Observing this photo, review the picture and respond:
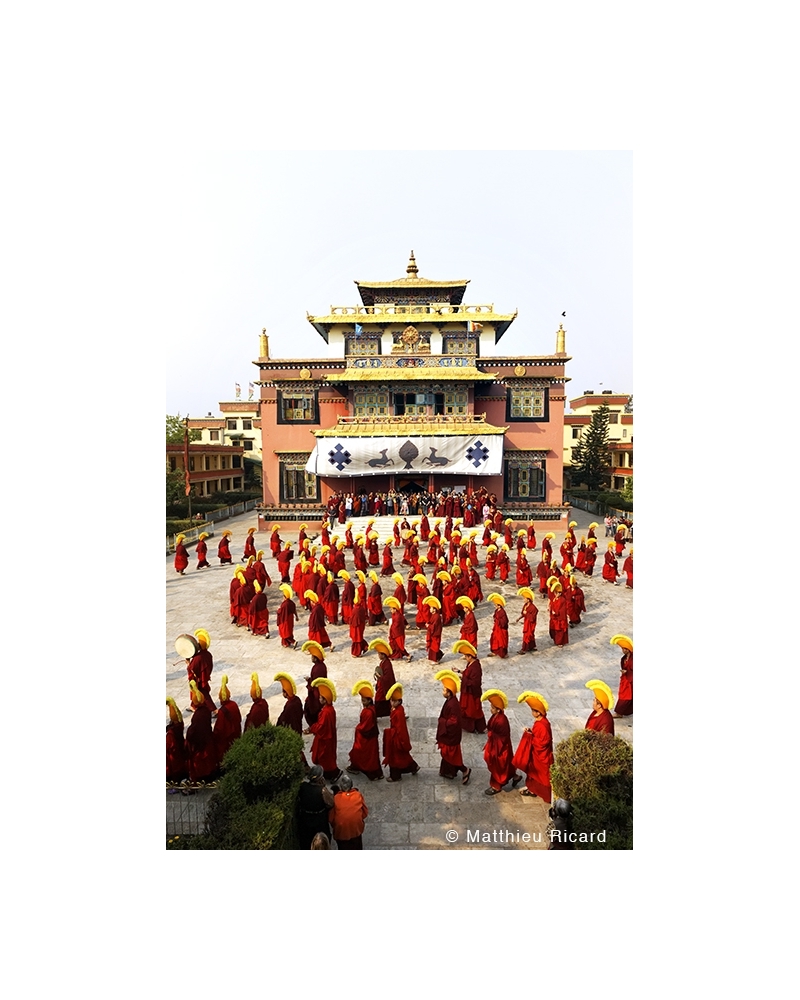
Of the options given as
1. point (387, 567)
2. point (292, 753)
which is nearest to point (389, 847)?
point (292, 753)

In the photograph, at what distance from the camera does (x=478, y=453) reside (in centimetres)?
1802

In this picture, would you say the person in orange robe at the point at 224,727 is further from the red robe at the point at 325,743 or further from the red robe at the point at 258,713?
the red robe at the point at 325,743

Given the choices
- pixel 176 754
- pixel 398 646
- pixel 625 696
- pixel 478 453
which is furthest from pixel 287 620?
pixel 478 453

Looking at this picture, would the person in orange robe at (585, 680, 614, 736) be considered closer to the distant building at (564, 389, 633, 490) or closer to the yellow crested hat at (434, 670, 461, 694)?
the yellow crested hat at (434, 670, 461, 694)

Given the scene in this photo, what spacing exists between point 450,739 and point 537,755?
0.84m

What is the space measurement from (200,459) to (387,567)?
27.5ft

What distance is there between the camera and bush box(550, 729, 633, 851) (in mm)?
Answer: 3955

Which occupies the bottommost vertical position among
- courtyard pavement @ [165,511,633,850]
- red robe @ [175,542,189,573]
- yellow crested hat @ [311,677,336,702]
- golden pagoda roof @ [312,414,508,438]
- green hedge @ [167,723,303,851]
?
courtyard pavement @ [165,511,633,850]

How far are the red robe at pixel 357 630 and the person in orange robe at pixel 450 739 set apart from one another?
3189mm

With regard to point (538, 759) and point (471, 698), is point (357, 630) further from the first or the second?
point (538, 759)

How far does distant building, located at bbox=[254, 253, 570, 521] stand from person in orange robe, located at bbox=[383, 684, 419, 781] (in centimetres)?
1355

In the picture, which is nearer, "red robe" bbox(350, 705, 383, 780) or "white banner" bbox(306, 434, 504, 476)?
"red robe" bbox(350, 705, 383, 780)

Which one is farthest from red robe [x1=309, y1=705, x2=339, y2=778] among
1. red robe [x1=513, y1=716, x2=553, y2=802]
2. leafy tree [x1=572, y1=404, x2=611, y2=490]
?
leafy tree [x1=572, y1=404, x2=611, y2=490]

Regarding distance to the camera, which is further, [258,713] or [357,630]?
[357,630]
